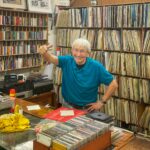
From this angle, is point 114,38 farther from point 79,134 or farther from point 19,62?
point 79,134

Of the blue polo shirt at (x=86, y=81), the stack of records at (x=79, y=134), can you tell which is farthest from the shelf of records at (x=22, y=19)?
the stack of records at (x=79, y=134)

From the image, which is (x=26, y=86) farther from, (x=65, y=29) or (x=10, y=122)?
(x=10, y=122)

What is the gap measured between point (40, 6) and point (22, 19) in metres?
0.44

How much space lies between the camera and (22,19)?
4.20 metres

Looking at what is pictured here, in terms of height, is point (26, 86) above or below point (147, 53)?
below

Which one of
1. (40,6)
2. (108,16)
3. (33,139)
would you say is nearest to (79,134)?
(33,139)

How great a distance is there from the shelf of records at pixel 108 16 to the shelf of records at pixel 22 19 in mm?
382

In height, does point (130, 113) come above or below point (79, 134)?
below

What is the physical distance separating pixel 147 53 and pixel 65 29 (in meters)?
1.65

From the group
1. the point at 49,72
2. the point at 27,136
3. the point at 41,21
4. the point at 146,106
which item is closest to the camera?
the point at 27,136

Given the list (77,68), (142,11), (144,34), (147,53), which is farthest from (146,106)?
(77,68)

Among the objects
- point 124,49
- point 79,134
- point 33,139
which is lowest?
point 33,139

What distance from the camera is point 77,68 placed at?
272cm

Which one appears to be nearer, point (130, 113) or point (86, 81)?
point (86, 81)
